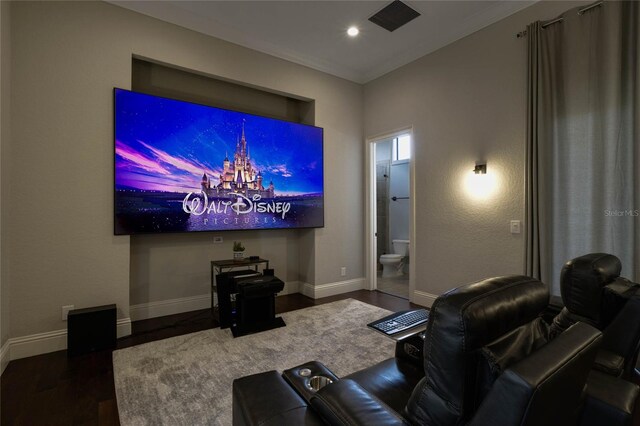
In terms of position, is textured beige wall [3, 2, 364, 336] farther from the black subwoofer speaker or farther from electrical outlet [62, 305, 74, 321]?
the black subwoofer speaker

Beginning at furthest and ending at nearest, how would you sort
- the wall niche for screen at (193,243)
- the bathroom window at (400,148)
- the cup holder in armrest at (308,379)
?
the bathroom window at (400,148)
the wall niche for screen at (193,243)
the cup holder in armrest at (308,379)

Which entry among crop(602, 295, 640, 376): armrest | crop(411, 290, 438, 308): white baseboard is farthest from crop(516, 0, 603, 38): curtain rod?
crop(411, 290, 438, 308): white baseboard

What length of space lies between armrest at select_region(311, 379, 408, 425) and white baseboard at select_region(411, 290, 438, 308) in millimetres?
3336

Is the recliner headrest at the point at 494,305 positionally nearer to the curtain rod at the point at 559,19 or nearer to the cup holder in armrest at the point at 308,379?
the cup holder in armrest at the point at 308,379

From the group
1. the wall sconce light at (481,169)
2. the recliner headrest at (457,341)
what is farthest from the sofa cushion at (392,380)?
the wall sconce light at (481,169)

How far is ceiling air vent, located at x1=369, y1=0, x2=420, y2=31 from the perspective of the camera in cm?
335

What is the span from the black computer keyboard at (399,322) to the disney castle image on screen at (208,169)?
8.10 ft

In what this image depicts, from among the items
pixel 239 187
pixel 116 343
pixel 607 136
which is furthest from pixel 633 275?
pixel 116 343

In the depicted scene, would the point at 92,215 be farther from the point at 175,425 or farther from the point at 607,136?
the point at 607,136

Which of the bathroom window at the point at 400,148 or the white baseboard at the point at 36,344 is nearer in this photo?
the white baseboard at the point at 36,344

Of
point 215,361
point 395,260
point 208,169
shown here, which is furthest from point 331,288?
point 208,169

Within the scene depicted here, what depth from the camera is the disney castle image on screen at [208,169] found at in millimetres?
3188

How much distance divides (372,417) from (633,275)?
9.03ft

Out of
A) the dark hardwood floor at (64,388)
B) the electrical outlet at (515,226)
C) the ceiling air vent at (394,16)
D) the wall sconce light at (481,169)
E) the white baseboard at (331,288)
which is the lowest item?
the dark hardwood floor at (64,388)
